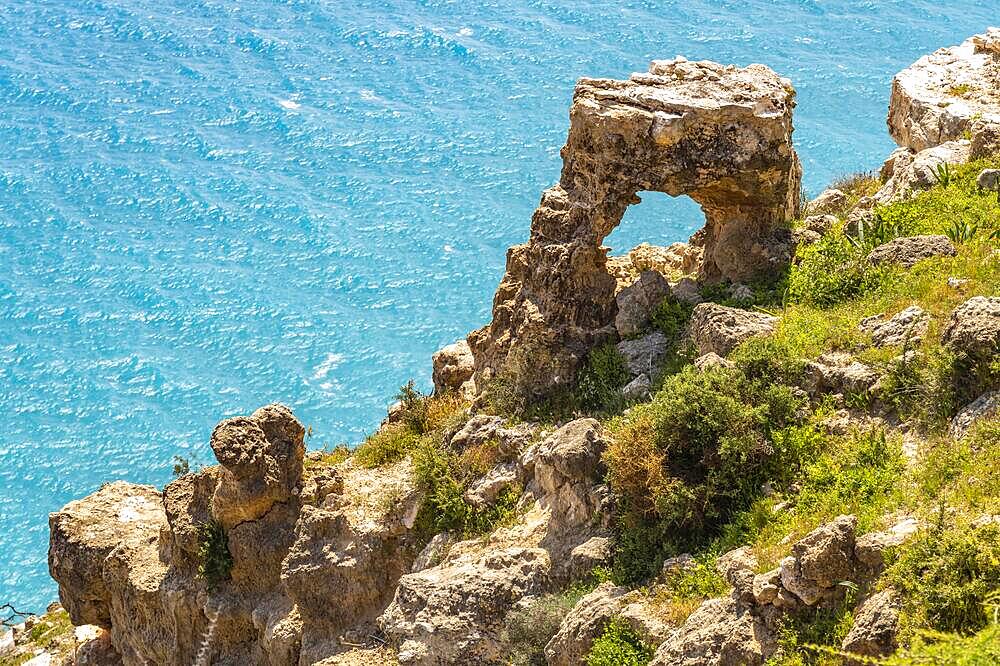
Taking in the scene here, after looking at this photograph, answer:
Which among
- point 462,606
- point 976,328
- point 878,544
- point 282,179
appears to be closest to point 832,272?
point 976,328

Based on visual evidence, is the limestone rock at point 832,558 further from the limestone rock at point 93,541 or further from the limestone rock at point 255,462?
the limestone rock at point 93,541

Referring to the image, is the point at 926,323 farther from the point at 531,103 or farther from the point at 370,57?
the point at 370,57

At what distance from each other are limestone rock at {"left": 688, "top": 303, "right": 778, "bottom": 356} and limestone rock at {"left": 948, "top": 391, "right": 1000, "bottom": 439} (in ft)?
8.92

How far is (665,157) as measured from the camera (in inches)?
572

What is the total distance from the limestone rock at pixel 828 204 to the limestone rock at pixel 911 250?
12.3 feet

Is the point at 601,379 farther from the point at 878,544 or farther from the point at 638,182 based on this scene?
the point at 878,544

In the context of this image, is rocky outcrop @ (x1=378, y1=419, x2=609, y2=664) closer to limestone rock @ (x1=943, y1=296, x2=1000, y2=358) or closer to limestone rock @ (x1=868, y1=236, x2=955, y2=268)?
limestone rock @ (x1=943, y1=296, x2=1000, y2=358)

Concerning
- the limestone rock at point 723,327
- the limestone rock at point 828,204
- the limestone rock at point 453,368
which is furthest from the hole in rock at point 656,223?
the limestone rock at point 723,327

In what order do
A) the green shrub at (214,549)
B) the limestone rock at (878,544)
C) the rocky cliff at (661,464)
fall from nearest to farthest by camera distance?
the limestone rock at (878,544) < the rocky cliff at (661,464) < the green shrub at (214,549)

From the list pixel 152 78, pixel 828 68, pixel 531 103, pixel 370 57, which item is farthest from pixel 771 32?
pixel 152 78

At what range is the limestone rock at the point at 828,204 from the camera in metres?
17.9

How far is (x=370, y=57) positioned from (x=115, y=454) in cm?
2125

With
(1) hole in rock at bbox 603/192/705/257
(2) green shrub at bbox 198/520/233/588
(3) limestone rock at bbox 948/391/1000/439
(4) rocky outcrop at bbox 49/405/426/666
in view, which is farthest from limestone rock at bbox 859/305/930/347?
(1) hole in rock at bbox 603/192/705/257

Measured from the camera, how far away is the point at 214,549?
1459 cm
